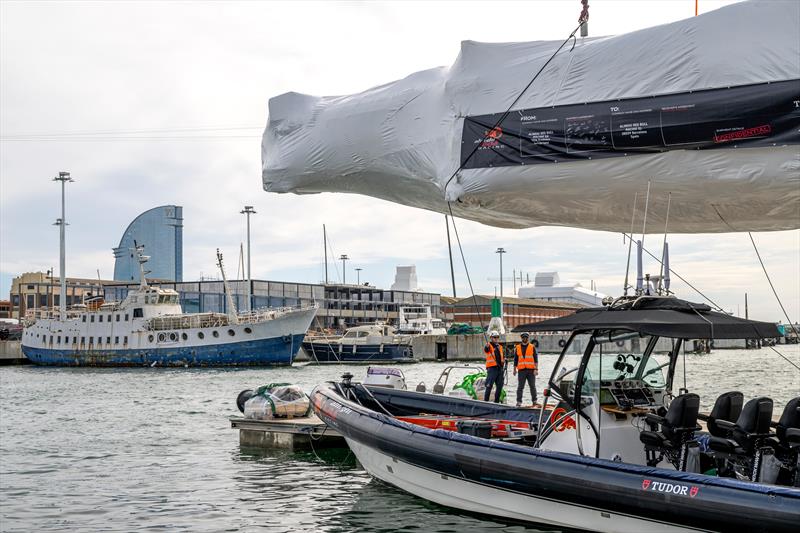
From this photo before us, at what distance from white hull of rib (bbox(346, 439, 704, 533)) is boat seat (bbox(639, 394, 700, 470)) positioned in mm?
943

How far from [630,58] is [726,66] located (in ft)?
2.93

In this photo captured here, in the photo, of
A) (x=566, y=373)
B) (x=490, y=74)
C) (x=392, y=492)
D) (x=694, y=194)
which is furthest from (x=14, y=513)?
(x=694, y=194)

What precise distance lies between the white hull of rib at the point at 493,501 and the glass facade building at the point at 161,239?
165 meters

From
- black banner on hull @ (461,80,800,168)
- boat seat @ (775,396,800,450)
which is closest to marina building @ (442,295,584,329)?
boat seat @ (775,396,800,450)

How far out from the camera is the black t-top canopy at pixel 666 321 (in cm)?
883

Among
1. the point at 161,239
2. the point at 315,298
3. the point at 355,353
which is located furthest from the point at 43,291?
the point at 355,353

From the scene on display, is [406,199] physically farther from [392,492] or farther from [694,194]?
[392,492]

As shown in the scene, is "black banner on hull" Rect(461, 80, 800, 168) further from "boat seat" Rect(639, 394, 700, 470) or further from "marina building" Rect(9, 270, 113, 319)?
"marina building" Rect(9, 270, 113, 319)

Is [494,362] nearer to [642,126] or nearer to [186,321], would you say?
[642,126]

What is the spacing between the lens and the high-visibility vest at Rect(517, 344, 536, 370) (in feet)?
71.5

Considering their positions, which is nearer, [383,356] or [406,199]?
[406,199]

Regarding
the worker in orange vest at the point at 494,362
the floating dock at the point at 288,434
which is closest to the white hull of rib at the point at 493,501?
the floating dock at the point at 288,434

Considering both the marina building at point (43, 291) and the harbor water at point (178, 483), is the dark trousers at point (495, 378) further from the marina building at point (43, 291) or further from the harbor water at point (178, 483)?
the marina building at point (43, 291)

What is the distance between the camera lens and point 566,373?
33.9ft
